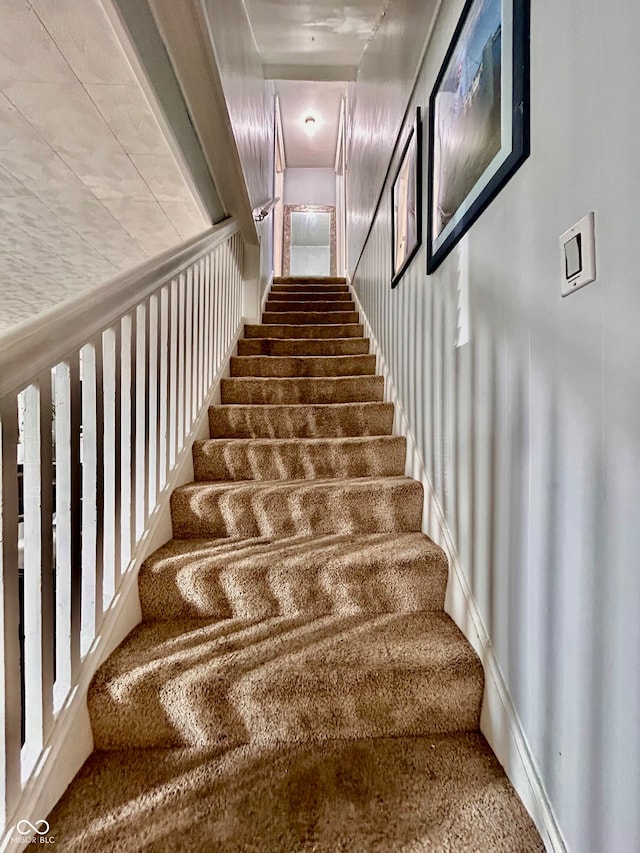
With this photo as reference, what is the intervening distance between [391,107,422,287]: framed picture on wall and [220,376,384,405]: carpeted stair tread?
51 centimetres

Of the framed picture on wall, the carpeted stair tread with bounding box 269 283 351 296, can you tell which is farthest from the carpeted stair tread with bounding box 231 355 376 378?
the carpeted stair tread with bounding box 269 283 351 296

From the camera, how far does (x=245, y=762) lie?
35.7 inches

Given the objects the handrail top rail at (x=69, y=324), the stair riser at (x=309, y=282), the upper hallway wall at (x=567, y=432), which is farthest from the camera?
the stair riser at (x=309, y=282)

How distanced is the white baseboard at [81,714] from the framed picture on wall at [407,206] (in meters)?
1.27

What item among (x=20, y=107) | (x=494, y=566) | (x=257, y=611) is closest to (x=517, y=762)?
(x=494, y=566)

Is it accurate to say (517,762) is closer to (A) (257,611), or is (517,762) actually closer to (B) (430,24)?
(A) (257,611)

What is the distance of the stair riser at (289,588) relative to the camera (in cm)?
122

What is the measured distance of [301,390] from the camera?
229 cm

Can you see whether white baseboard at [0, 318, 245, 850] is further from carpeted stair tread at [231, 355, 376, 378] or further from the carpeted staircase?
carpeted stair tread at [231, 355, 376, 378]

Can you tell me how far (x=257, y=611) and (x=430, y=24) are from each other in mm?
1889

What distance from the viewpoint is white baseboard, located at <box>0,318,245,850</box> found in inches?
30.9

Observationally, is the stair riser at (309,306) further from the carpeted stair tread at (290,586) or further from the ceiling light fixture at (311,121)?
the ceiling light fixture at (311,121)

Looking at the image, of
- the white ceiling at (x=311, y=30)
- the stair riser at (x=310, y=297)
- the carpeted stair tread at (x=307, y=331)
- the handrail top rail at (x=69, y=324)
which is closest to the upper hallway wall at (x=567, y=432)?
the handrail top rail at (x=69, y=324)

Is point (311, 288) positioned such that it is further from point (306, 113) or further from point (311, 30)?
point (306, 113)
